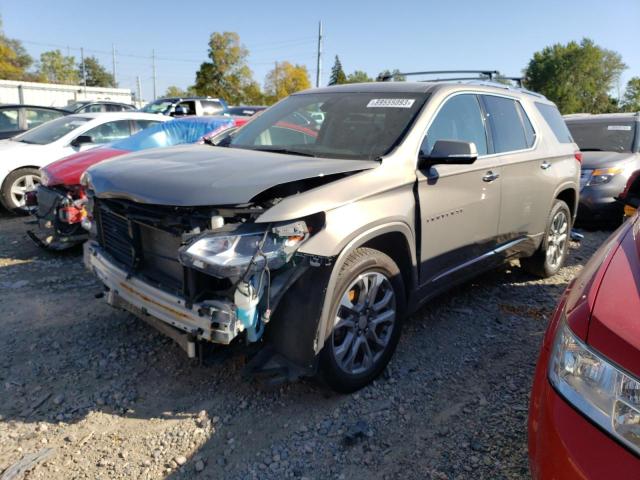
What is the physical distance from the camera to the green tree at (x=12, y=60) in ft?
177

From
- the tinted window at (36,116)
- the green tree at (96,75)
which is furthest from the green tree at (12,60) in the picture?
the tinted window at (36,116)

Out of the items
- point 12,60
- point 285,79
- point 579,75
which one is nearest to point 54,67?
point 12,60

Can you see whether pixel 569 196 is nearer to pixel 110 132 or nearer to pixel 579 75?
pixel 110 132

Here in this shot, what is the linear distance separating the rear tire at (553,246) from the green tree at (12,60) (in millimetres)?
62290

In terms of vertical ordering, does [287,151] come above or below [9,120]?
below

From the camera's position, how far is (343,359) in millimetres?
2916

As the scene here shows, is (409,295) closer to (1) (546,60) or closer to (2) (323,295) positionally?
(2) (323,295)

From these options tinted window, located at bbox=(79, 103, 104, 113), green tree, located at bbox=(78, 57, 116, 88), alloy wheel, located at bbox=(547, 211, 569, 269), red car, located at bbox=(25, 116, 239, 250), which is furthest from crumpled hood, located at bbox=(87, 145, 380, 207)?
green tree, located at bbox=(78, 57, 116, 88)

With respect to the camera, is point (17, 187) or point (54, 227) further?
point (17, 187)

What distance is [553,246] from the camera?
5133mm

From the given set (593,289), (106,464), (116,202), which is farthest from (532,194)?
(106,464)

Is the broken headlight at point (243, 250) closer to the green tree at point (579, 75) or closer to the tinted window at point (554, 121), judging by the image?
the tinted window at point (554, 121)

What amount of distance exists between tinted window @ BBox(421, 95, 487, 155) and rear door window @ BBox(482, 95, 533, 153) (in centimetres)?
17

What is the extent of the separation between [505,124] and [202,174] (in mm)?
2720
